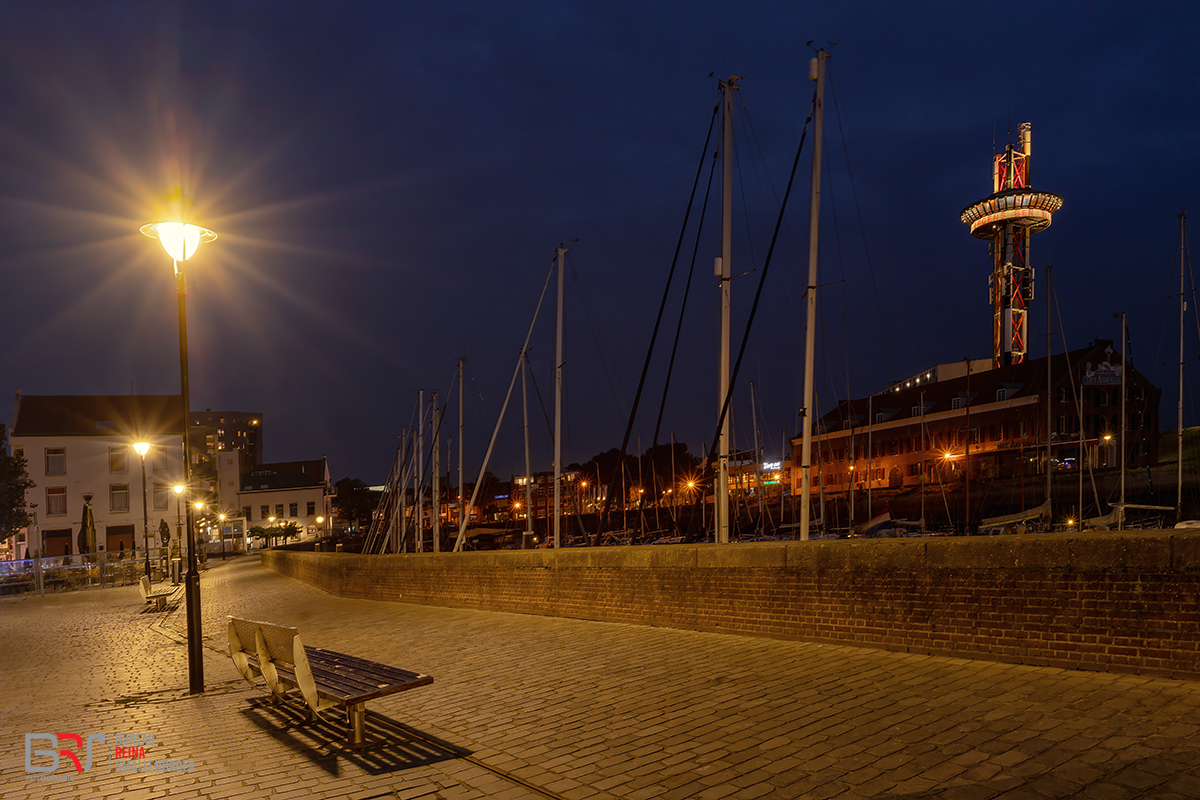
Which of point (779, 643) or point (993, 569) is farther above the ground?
point (993, 569)

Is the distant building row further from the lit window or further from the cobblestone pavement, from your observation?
the cobblestone pavement

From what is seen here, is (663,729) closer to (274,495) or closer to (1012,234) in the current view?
(274,495)

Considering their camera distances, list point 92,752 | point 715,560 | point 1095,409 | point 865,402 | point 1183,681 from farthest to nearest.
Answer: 1. point 865,402
2. point 1095,409
3. point 715,560
4. point 92,752
5. point 1183,681

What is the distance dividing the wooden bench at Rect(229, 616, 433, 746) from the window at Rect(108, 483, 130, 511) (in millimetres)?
55622

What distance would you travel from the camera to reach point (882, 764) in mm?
5094

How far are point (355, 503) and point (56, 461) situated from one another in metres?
76.0

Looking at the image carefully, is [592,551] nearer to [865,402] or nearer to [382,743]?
[382,743]

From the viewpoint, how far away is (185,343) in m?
9.95

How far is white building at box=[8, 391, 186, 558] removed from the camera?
53.7 meters

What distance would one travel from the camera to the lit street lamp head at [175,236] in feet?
32.4

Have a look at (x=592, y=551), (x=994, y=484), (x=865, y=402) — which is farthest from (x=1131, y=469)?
(x=592, y=551)

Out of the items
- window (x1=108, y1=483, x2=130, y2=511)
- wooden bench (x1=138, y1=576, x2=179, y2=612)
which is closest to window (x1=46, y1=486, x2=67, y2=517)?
window (x1=108, y1=483, x2=130, y2=511)

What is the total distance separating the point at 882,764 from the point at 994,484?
2319 inches

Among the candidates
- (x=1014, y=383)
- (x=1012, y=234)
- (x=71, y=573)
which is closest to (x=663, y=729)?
(x=71, y=573)
